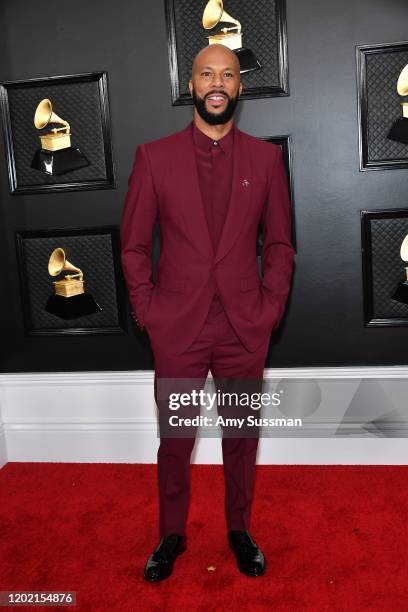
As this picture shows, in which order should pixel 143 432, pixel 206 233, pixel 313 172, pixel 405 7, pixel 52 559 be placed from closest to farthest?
1. pixel 206 233
2. pixel 52 559
3. pixel 405 7
4. pixel 313 172
5. pixel 143 432

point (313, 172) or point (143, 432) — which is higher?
point (313, 172)

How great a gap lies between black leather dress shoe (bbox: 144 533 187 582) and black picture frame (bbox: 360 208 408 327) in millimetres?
1419

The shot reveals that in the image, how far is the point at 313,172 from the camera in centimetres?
317

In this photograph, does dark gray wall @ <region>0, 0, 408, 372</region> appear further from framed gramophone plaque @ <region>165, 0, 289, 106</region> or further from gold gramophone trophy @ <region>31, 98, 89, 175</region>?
gold gramophone trophy @ <region>31, 98, 89, 175</region>

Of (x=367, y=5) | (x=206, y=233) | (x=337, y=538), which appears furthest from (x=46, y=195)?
(x=337, y=538)

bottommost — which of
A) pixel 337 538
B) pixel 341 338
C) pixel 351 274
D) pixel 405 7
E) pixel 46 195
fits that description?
pixel 337 538

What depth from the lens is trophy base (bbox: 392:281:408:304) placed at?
3.17 metres

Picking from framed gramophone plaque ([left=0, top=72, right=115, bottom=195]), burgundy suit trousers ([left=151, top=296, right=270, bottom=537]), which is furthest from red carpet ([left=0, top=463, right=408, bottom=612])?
framed gramophone plaque ([left=0, top=72, right=115, bottom=195])

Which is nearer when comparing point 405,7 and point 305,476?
point 405,7

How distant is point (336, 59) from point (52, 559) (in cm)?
252

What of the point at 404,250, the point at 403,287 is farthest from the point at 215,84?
the point at 403,287

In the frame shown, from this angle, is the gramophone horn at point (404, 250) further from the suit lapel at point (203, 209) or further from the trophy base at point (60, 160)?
the trophy base at point (60, 160)

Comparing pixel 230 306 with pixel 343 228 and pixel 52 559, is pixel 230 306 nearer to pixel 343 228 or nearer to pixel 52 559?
pixel 343 228

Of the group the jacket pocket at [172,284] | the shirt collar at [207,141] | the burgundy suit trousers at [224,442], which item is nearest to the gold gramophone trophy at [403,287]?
the burgundy suit trousers at [224,442]
